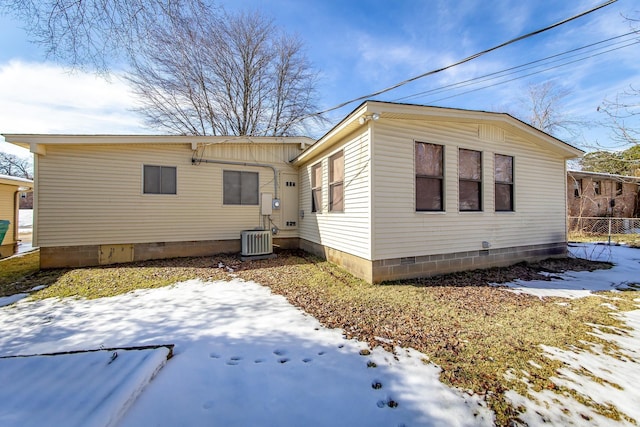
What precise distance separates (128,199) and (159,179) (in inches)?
37.8

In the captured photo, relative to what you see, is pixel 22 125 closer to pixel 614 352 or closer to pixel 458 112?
pixel 458 112

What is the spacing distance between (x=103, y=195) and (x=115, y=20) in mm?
5189

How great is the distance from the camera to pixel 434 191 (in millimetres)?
5516

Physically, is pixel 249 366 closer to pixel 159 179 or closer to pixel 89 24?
pixel 89 24

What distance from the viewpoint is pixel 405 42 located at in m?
7.93

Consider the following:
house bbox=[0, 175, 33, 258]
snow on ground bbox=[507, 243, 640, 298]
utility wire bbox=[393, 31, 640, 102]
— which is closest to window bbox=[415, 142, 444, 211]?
utility wire bbox=[393, 31, 640, 102]

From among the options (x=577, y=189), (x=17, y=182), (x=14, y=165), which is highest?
(x=14, y=165)

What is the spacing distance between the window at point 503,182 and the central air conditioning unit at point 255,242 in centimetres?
624

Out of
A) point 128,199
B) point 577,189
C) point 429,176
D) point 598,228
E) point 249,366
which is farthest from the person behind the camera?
point 577,189

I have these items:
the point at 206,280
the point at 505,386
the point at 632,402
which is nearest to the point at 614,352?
the point at 632,402

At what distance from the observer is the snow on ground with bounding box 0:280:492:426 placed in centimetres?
179

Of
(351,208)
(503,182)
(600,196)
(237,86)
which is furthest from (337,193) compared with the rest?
(600,196)

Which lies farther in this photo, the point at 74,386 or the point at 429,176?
the point at 429,176

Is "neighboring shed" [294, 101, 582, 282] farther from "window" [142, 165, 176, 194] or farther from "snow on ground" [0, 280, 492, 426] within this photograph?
"window" [142, 165, 176, 194]
